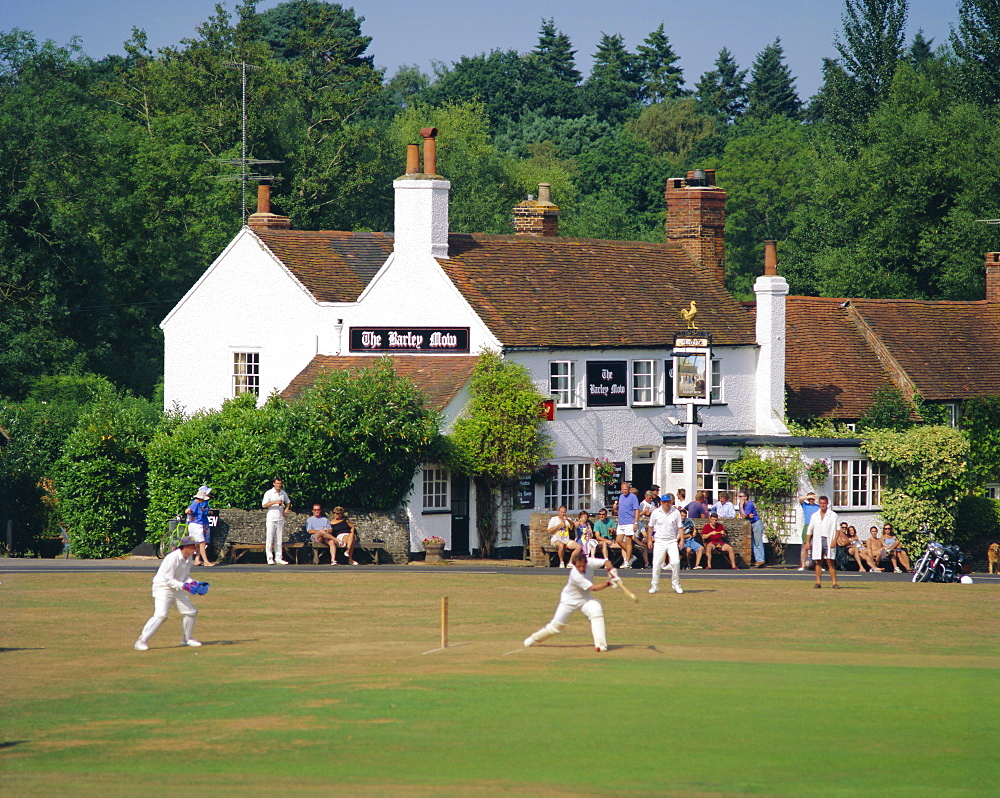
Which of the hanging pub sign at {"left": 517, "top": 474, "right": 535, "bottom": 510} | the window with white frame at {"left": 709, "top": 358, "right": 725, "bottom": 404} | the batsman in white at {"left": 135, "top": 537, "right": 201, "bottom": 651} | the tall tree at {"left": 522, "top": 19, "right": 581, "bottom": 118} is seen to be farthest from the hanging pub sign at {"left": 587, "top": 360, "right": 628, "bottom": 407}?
the tall tree at {"left": 522, "top": 19, "right": 581, "bottom": 118}

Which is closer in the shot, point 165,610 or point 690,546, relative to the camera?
point 165,610

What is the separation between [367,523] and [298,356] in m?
9.08

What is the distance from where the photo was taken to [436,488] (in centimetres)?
3819

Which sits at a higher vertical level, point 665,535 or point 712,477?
point 712,477

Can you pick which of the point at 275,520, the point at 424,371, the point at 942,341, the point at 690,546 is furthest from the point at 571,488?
the point at 942,341

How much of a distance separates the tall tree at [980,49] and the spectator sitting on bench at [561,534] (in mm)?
45634

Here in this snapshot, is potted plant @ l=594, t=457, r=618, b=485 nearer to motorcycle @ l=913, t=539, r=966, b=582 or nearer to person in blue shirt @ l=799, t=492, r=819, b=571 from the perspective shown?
person in blue shirt @ l=799, t=492, r=819, b=571

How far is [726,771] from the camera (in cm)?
1570

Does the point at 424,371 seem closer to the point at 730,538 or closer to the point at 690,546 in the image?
the point at 690,546

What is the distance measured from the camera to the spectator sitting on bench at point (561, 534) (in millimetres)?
34688

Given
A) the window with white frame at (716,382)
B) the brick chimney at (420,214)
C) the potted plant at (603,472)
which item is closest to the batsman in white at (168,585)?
the potted plant at (603,472)

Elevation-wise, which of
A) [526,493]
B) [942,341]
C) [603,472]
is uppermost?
[942,341]

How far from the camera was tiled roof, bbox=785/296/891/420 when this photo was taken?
149ft

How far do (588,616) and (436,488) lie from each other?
16.4m
